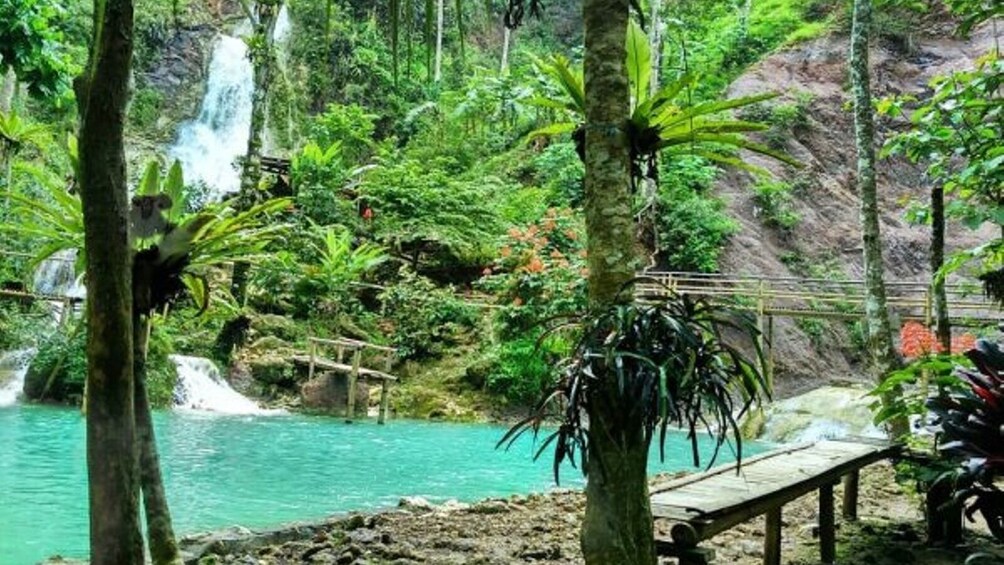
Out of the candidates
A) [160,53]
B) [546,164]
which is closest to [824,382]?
[546,164]

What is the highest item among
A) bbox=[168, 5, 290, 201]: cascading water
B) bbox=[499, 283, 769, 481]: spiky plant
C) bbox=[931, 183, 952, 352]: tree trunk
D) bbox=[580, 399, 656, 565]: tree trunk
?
bbox=[168, 5, 290, 201]: cascading water

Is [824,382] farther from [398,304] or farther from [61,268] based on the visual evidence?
[61,268]

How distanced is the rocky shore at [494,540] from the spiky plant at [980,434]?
0.23 m

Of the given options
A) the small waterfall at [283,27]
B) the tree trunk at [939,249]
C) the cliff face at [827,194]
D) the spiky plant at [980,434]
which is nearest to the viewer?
the spiky plant at [980,434]

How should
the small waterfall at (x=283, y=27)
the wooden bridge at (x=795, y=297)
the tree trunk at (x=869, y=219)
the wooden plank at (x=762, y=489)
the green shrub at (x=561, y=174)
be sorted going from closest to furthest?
the wooden plank at (x=762, y=489), the tree trunk at (x=869, y=219), the wooden bridge at (x=795, y=297), the green shrub at (x=561, y=174), the small waterfall at (x=283, y=27)

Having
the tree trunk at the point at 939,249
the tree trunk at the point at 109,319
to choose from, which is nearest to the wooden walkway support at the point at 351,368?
the tree trunk at the point at 939,249

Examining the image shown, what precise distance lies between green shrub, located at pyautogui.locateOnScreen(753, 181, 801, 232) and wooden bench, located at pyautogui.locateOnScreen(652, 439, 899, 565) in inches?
617

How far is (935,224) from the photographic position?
5.23m

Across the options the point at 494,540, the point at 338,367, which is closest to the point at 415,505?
the point at 494,540

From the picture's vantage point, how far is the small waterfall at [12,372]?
40.1 feet

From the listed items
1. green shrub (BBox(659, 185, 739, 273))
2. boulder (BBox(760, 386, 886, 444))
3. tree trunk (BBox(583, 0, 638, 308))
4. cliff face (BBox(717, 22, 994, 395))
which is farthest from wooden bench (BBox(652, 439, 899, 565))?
green shrub (BBox(659, 185, 739, 273))

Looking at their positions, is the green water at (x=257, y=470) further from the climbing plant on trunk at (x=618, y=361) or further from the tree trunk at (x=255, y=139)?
the climbing plant on trunk at (x=618, y=361)

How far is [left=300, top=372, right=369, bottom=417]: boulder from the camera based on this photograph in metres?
13.7

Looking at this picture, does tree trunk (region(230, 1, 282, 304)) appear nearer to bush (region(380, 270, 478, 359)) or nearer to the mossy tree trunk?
bush (region(380, 270, 478, 359))
